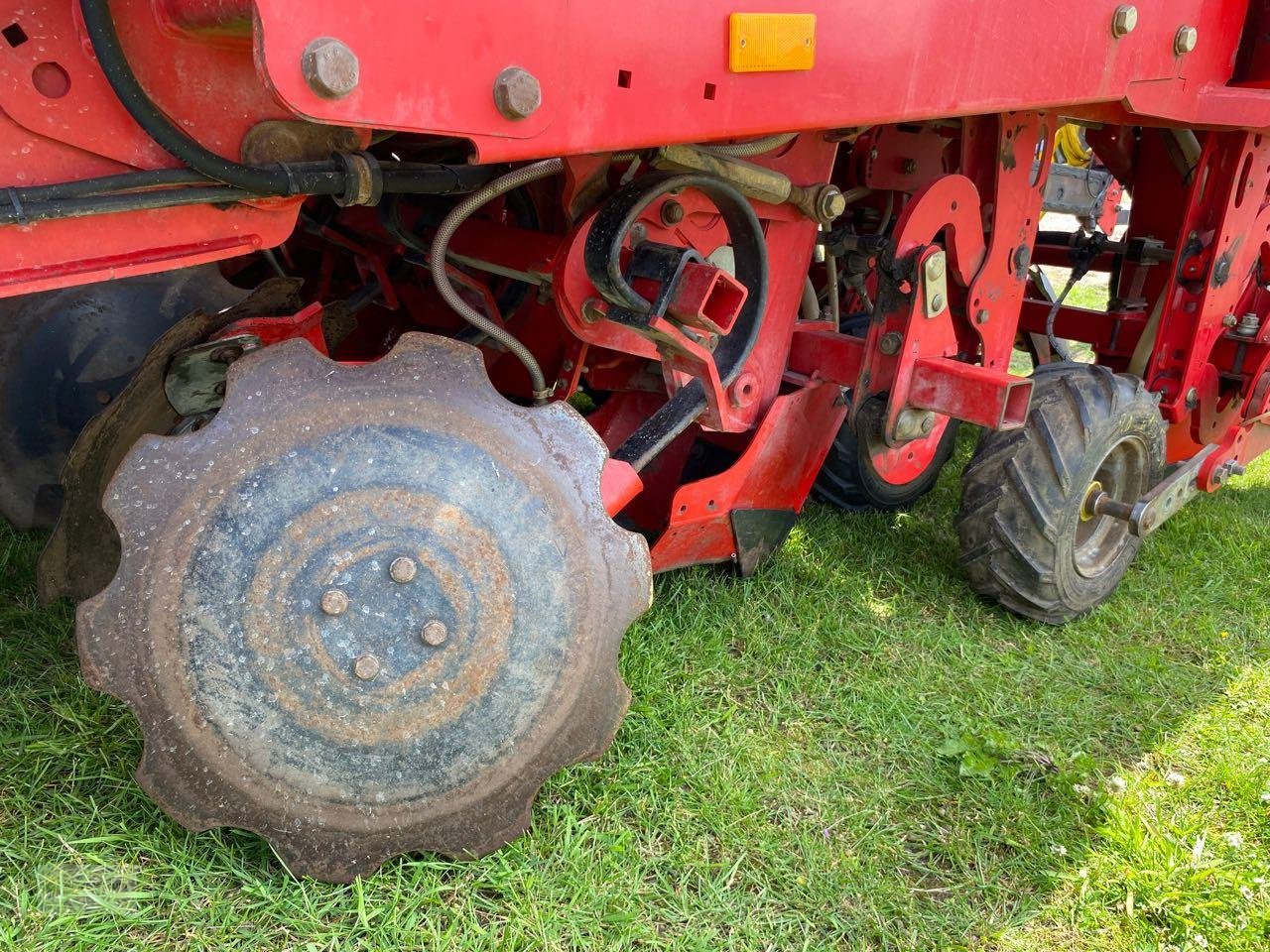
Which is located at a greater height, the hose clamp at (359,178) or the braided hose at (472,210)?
the hose clamp at (359,178)

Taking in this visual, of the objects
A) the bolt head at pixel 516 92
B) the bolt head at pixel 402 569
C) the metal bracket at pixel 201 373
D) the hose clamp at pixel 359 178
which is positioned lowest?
the bolt head at pixel 402 569

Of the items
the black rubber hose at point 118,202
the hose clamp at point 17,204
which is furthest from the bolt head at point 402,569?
the hose clamp at point 17,204

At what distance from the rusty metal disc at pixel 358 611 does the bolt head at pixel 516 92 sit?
50 cm

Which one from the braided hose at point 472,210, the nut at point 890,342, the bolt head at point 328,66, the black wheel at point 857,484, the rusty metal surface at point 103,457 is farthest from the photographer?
the black wheel at point 857,484

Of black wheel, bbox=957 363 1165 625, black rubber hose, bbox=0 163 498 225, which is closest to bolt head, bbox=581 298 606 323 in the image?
black rubber hose, bbox=0 163 498 225

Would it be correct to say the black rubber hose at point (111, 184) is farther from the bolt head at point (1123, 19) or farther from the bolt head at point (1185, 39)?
the bolt head at point (1185, 39)

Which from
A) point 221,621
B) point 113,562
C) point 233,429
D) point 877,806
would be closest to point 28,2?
point 233,429

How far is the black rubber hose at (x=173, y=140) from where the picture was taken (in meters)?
1.24

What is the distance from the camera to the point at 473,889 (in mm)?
1743

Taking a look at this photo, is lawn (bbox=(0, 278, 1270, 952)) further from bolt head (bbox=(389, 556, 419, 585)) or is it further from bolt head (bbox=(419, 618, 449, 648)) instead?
bolt head (bbox=(389, 556, 419, 585))

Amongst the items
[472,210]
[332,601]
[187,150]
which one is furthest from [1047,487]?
[187,150]

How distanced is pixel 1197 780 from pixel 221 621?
208cm

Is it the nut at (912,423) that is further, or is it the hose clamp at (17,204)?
the nut at (912,423)

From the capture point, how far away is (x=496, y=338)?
2088 millimetres
